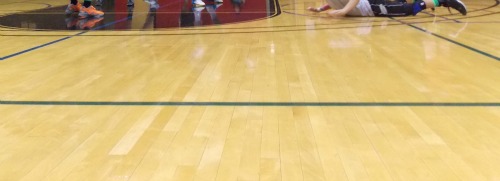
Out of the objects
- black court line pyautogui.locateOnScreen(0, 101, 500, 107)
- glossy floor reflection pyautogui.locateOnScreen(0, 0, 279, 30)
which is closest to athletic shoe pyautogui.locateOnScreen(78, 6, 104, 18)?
glossy floor reflection pyautogui.locateOnScreen(0, 0, 279, 30)

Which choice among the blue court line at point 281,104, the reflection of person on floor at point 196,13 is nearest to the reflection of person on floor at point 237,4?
the reflection of person on floor at point 196,13

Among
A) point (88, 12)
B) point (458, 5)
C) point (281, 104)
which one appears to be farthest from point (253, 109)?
point (88, 12)

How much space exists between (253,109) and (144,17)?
9.65 feet

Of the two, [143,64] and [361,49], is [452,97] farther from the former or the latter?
[143,64]

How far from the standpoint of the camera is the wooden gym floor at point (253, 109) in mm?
1003

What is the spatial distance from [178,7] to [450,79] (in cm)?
376

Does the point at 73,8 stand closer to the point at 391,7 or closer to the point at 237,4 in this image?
the point at 237,4

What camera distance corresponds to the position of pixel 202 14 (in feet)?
14.1

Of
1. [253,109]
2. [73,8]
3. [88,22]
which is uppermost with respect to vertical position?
[73,8]

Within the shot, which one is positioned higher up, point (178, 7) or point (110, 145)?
point (178, 7)

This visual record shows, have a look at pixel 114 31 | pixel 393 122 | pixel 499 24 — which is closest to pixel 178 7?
pixel 114 31

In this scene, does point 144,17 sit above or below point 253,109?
above

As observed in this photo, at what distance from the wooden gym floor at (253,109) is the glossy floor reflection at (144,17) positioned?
0.89 meters

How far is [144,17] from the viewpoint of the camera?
4102 millimetres
